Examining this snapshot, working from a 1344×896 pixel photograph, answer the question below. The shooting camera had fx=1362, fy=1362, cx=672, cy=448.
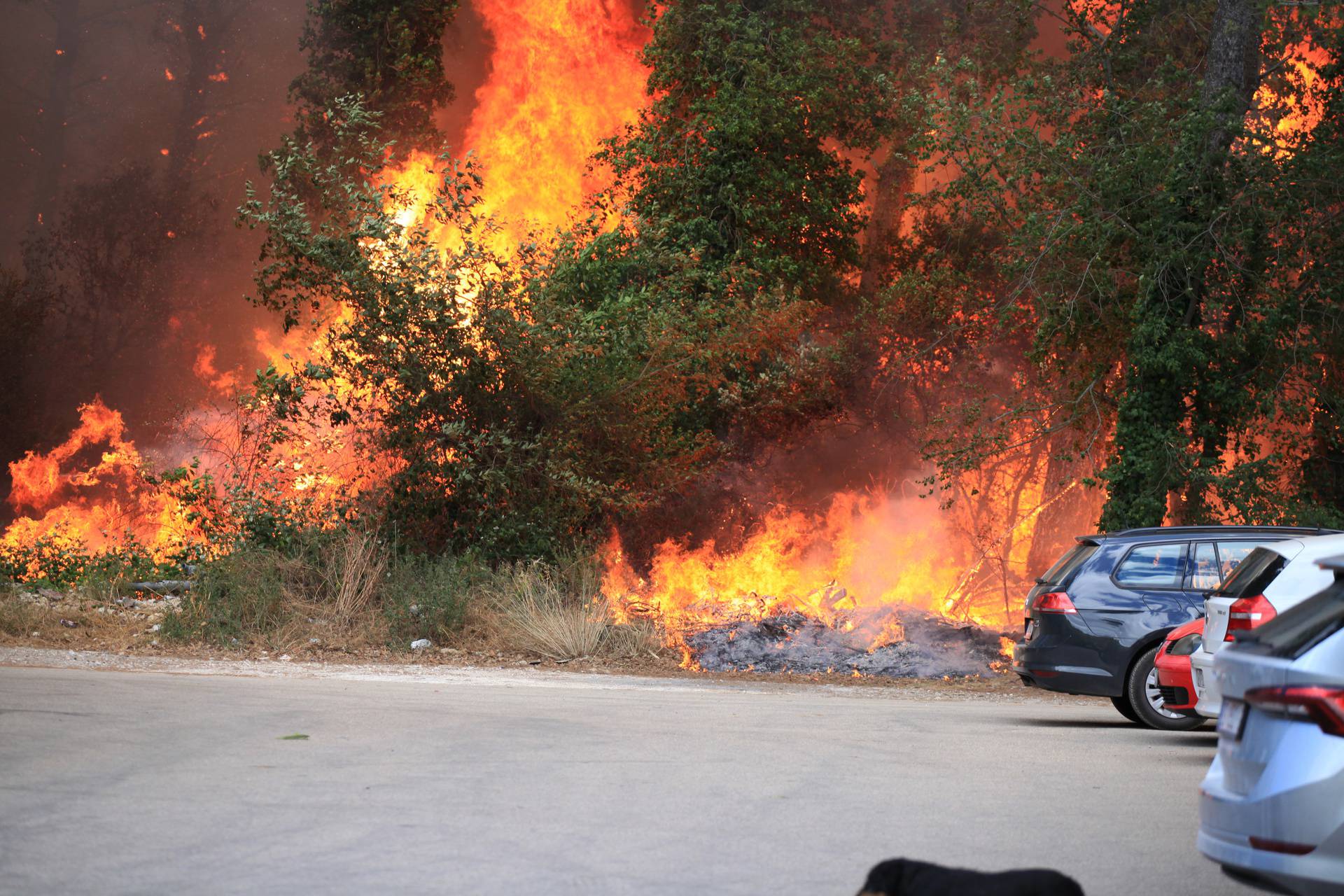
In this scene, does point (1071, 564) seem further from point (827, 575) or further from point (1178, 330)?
point (827, 575)

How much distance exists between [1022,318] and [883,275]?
16.5 ft

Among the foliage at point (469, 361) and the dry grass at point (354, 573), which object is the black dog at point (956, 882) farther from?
the foliage at point (469, 361)

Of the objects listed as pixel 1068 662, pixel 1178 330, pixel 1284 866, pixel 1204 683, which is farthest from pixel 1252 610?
pixel 1178 330

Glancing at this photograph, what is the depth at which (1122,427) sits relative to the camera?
20.3 metres

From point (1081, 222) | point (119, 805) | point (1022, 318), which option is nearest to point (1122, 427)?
point (1081, 222)

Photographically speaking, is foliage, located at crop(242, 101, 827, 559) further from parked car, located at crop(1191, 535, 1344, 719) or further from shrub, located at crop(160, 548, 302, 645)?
parked car, located at crop(1191, 535, 1344, 719)

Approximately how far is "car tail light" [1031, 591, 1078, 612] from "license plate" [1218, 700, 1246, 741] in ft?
24.7

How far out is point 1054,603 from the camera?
41.1 feet

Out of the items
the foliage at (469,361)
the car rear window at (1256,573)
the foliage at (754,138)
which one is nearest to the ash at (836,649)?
the foliage at (469,361)

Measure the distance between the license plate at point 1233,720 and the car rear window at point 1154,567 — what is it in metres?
7.65

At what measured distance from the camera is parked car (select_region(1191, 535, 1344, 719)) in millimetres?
8297

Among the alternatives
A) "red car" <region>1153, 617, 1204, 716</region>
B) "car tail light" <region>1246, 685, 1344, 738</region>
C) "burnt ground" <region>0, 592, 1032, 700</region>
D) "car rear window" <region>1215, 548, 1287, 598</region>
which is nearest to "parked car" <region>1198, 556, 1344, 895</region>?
"car tail light" <region>1246, 685, 1344, 738</region>

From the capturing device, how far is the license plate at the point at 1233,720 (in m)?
4.80

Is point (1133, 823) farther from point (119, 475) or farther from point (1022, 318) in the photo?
point (119, 475)
